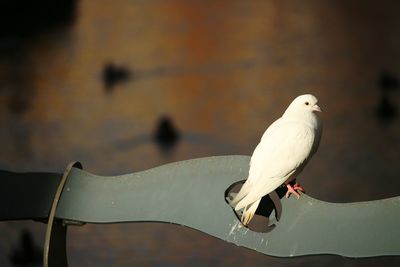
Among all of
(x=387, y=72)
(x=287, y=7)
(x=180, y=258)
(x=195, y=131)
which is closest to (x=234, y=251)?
(x=180, y=258)

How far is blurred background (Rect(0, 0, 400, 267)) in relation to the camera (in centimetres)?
306

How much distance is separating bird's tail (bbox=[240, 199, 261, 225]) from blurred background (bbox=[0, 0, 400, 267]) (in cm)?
124

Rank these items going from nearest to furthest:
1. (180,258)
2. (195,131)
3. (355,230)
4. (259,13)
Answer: (355,230) → (180,258) → (195,131) → (259,13)

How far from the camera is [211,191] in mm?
1666

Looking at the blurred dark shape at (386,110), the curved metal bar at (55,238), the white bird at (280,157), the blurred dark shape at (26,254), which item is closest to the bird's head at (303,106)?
the white bird at (280,157)

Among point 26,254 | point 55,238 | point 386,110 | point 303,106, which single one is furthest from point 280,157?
point 386,110

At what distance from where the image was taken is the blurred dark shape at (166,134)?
3.43 m

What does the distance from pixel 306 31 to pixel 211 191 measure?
2436 mm

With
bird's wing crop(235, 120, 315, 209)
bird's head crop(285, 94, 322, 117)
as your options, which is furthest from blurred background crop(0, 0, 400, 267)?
bird's wing crop(235, 120, 315, 209)

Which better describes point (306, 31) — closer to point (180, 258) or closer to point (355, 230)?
point (180, 258)

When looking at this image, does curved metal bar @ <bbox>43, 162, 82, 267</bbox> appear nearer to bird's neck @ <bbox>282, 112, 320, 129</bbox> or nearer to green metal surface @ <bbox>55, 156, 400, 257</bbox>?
green metal surface @ <bbox>55, 156, 400, 257</bbox>

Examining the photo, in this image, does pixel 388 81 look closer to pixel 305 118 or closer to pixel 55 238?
pixel 305 118

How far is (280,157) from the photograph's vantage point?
174 centimetres

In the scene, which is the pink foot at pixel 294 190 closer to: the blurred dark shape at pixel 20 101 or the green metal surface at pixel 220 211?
the green metal surface at pixel 220 211
